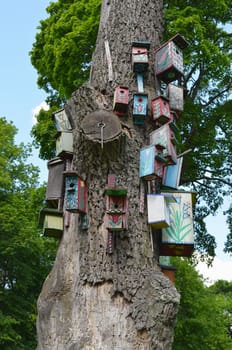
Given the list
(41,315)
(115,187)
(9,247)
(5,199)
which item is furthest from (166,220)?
(5,199)

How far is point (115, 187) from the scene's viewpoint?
3191mm

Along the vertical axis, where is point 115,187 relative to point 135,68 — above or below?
below

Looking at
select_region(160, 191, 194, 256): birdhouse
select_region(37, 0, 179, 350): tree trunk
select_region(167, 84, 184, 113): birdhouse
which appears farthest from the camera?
select_region(167, 84, 184, 113): birdhouse

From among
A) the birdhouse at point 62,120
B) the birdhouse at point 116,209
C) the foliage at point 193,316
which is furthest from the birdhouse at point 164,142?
the foliage at point 193,316

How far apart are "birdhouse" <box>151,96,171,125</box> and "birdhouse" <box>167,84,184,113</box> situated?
345mm

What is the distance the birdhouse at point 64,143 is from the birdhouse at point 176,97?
40.3 inches

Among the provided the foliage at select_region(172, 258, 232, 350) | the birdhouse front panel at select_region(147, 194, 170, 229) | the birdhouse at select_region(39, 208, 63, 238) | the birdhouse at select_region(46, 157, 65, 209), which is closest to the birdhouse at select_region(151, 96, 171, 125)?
the birdhouse front panel at select_region(147, 194, 170, 229)

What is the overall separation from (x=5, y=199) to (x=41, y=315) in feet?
45.3

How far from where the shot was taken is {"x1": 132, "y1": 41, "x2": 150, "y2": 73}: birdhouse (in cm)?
383

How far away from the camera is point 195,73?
940cm

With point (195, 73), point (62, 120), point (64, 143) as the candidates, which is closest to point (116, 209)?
point (64, 143)

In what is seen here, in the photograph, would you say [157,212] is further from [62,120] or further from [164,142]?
[62,120]

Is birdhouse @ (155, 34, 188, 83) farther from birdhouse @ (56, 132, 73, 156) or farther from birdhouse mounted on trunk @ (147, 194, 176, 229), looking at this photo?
birdhouse mounted on trunk @ (147, 194, 176, 229)

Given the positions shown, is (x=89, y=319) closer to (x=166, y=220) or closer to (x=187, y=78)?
(x=166, y=220)
